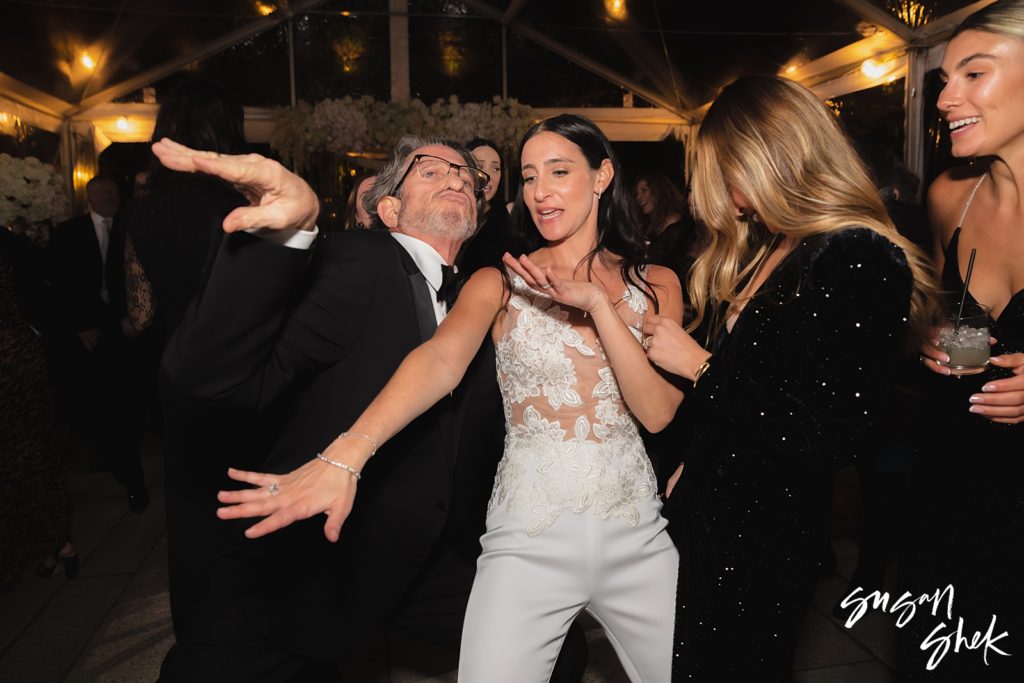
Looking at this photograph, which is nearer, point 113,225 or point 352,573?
point 352,573

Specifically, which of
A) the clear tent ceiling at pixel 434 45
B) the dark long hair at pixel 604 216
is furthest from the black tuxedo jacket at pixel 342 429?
the clear tent ceiling at pixel 434 45

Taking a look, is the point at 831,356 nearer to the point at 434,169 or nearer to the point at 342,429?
the point at 342,429

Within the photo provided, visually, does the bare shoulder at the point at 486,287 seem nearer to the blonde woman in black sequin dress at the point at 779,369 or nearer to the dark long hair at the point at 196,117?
the blonde woman in black sequin dress at the point at 779,369

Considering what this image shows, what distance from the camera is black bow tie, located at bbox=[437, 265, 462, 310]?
6.41ft

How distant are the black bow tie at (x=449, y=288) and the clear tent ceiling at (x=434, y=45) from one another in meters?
4.52

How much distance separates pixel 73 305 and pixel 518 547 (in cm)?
391

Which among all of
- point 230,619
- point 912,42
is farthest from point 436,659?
point 912,42

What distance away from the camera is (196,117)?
2.32m

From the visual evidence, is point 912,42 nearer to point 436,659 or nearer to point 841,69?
point 841,69

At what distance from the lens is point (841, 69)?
5855 millimetres

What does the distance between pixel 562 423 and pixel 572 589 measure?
38 cm

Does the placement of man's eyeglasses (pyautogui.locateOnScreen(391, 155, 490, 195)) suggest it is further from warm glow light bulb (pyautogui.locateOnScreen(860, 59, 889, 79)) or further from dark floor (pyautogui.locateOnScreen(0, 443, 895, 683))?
warm glow light bulb (pyautogui.locateOnScreen(860, 59, 889, 79))

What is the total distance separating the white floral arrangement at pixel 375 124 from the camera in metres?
5.63

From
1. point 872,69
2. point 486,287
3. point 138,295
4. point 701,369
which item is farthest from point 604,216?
point 872,69
